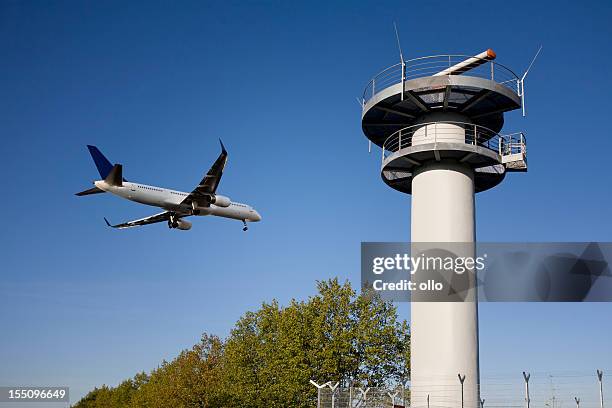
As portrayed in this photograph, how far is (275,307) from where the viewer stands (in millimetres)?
64125

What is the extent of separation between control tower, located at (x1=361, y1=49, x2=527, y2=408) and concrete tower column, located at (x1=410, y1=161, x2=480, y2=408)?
39 millimetres

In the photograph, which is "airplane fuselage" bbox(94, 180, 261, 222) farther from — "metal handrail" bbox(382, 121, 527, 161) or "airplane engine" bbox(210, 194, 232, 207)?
"metal handrail" bbox(382, 121, 527, 161)

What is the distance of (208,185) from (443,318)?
90.1 feet

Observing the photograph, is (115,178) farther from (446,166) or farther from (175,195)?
(446,166)

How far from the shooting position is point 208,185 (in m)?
52.4

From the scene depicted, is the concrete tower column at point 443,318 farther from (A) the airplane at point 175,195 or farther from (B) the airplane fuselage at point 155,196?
(B) the airplane fuselage at point 155,196

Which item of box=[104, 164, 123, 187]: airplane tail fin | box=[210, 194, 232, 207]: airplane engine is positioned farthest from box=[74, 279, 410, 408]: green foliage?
box=[104, 164, 123, 187]: airplane tail fin

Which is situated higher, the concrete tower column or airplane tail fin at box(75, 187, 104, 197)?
airplane tail fin at box(75, 187, 104, 197)

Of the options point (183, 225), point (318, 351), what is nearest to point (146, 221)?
point (183, 225)

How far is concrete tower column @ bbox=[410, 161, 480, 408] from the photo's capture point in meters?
28.0

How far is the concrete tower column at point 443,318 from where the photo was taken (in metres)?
28.0

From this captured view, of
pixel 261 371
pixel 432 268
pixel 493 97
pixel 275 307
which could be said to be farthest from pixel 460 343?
pixel 275 307

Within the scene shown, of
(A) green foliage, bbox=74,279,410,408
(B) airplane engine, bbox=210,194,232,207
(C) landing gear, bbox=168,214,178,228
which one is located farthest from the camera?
(B) airplane engine, bbox=210,194,232,207

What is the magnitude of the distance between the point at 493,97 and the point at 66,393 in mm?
28576
